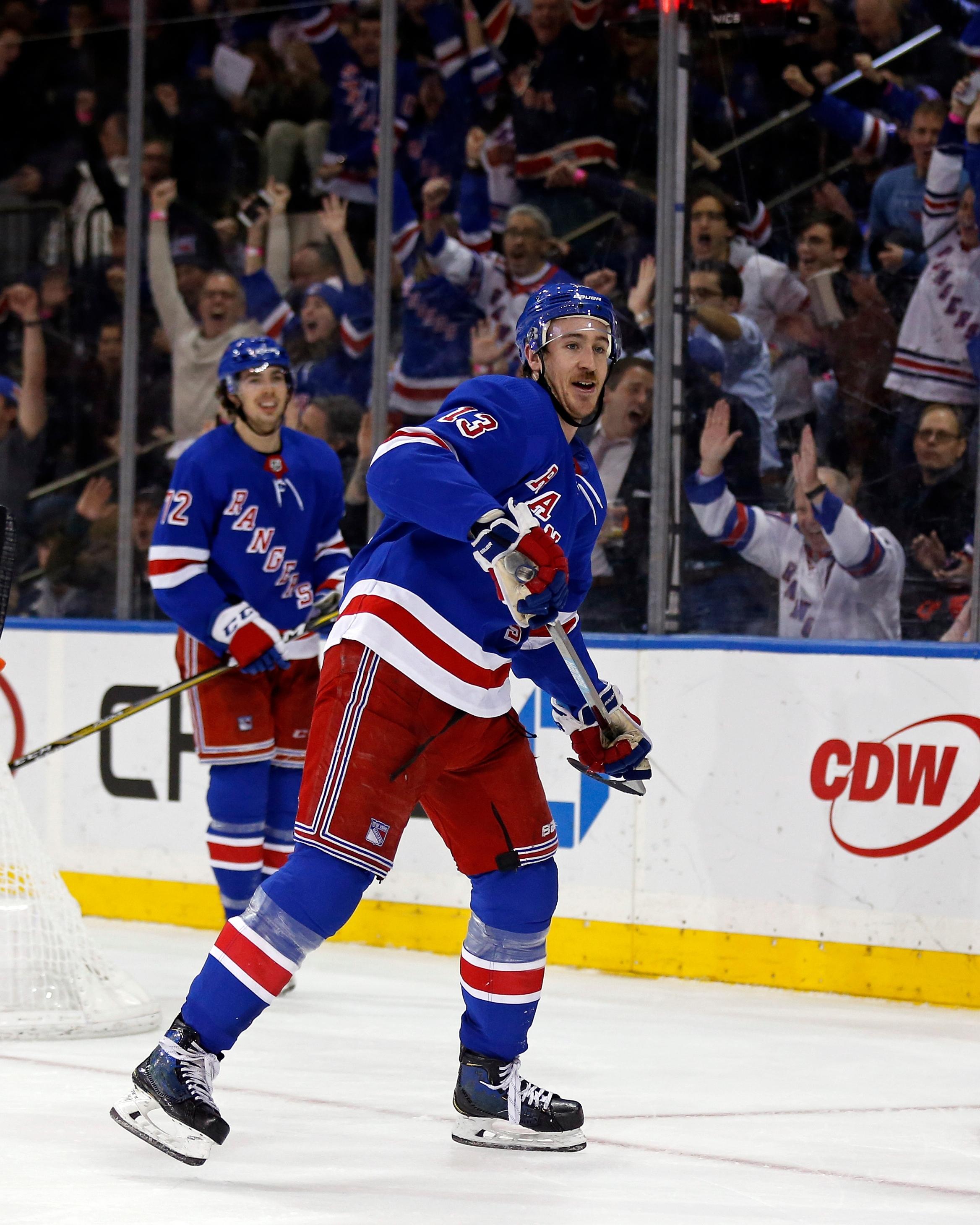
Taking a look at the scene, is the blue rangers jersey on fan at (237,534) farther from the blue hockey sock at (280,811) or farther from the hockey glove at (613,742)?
the hockey glove at (613,742)

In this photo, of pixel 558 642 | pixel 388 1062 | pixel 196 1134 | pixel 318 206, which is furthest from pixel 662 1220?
pixel 318 206

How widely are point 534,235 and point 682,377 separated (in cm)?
82

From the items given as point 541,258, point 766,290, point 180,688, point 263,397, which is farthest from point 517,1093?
point 541,258

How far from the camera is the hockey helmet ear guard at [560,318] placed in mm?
2785

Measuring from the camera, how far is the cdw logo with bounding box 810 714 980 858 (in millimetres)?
4207

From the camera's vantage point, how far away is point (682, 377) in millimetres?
5070

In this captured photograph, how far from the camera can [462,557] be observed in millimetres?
2725

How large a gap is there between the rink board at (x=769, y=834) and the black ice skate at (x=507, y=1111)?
5.30ft

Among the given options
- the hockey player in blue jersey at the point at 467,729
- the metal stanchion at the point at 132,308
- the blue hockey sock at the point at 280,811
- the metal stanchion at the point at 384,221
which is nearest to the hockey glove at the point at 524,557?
the hockey player in blue jersey at the point at 467,729

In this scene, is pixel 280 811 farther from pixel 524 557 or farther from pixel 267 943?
pixel 524 557

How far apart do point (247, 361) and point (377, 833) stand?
191 centimetres

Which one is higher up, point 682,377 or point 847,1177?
point 682,377

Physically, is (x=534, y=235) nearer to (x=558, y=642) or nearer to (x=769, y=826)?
(x=769, y=826)

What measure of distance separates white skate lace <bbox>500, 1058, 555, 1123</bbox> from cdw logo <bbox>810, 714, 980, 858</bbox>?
5.41ft
